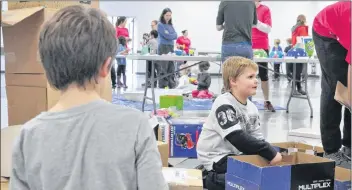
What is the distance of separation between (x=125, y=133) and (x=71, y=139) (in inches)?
4.5

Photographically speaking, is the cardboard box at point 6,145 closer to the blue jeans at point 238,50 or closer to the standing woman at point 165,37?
the blue jeans at point 238,50

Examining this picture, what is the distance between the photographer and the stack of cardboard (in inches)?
80.0

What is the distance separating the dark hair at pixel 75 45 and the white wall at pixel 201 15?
1057 cm

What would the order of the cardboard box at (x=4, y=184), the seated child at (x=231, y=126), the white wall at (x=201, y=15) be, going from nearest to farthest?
1. the cardboard box at (x=4, y=184)
2. the seated child at (x=231, y=126)
3. the white wall at (x=201, y=15)

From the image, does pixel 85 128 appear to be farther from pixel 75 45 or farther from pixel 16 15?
pixel 16 15

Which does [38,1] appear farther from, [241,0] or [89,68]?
[241,0]

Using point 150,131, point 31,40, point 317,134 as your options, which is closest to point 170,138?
point 317,134

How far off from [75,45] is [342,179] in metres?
1.55

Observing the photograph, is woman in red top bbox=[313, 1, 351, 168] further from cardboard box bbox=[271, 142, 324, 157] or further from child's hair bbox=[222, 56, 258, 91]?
child's hair bbox=[222, 56, 258, 91]

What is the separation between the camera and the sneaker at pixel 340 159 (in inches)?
93.9

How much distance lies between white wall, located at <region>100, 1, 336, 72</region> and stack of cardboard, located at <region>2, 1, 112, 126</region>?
939cm

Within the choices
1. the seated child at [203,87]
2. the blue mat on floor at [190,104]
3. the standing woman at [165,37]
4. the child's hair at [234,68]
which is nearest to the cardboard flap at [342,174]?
the child's hair at [234,68]

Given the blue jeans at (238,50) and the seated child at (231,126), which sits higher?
the blue jeans at (238,50)

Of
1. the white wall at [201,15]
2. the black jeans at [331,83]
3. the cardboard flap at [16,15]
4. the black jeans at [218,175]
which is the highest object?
the white wall at [201,15]
